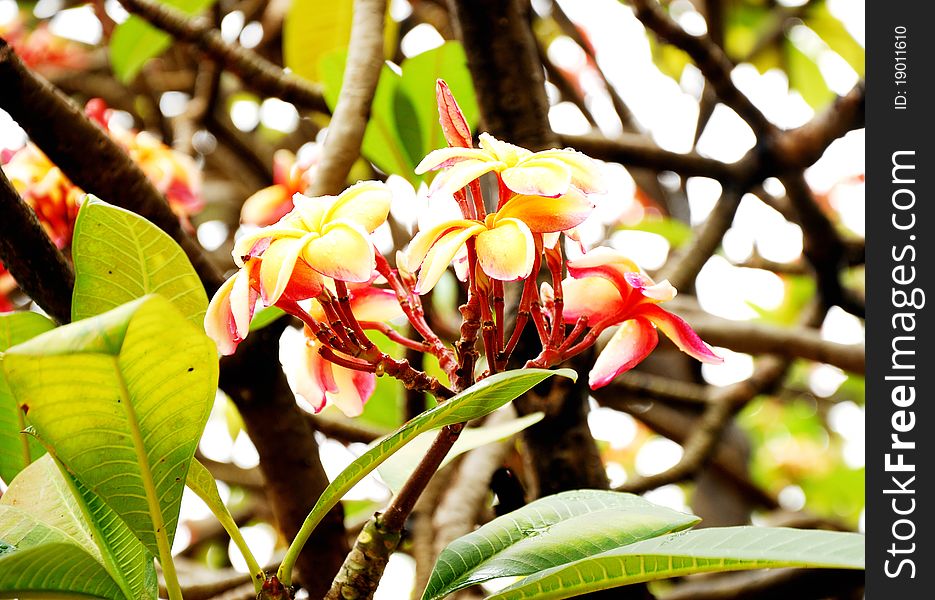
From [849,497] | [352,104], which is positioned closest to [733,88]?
[352,104]

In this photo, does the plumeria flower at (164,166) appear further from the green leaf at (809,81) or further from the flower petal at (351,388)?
the green leaf at (809,81)

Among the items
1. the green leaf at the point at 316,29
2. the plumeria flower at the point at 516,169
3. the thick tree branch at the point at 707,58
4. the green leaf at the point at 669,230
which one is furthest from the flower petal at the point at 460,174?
the green leaf at the point at 669,230

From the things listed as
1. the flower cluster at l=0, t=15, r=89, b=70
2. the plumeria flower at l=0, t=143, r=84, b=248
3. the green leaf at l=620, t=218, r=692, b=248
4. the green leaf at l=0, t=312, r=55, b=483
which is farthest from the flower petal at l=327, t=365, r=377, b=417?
the flower cluster at l=0, t=15, r=89, b=70

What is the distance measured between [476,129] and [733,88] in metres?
0.37

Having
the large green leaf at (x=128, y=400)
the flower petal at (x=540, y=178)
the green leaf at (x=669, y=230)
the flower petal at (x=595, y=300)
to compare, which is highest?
the green leaf at (x=669, y=230)

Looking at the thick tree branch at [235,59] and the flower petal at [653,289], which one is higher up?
the thick tree branch at [235,59]

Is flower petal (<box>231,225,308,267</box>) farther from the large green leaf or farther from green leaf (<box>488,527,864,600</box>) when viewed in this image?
green leaf (<box>488,527,864,600</box>)

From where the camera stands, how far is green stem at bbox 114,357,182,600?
41 centimetres

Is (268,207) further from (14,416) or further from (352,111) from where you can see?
(14,416)

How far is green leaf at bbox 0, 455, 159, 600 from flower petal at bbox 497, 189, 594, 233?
27cm

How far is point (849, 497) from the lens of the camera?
2400mm

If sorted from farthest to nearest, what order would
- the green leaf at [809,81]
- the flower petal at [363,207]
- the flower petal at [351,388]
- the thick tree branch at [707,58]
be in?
1. the green leaf at [809,81]
2. the thick tree branch at [707,58]
3. the flower petal at [351,388]
4. the flower petal at [363,207]

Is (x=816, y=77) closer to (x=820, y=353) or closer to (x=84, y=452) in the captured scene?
(x=820, y=353)

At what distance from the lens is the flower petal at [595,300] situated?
1.69 feet
